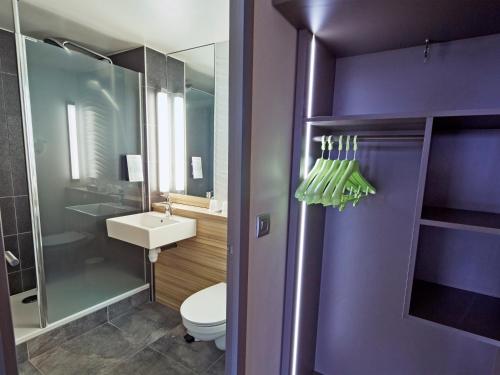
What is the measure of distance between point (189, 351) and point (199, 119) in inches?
72.4

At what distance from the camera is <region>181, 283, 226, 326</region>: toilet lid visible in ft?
5.56

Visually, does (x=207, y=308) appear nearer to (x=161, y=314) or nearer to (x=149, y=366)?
(x=149, y=366)

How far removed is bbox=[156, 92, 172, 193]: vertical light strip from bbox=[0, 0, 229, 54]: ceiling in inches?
18.5

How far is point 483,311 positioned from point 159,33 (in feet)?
8.39

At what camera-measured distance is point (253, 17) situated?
954 millimetres

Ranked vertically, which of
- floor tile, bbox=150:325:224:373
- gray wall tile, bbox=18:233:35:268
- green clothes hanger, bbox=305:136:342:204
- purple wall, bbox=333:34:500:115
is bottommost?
floor tile, bbox=150:325:224:373

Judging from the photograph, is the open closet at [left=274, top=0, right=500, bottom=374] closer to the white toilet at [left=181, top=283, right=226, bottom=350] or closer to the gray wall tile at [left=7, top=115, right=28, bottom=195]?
the white toilet at [left=181, top=283, right=226, bottom=350]

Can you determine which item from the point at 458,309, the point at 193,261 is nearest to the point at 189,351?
the point at 193,261

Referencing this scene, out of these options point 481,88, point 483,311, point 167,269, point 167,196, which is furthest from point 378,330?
point 167,196

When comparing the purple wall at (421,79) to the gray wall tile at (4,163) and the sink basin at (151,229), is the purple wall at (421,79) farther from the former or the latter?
the gray wall tile at (4,163)

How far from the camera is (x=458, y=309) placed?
44.4 inches

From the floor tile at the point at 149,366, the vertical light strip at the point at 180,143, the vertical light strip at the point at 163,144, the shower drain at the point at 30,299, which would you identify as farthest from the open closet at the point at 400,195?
the shower drain at the point at 30,299

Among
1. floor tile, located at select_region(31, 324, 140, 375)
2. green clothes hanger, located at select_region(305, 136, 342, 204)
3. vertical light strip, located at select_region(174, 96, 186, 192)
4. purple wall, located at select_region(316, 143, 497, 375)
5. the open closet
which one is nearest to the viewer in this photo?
the open closet

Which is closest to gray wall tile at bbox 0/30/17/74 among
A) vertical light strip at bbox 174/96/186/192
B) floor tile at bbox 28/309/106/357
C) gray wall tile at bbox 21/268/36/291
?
vertical light strip at bbox 174/96/186/192
